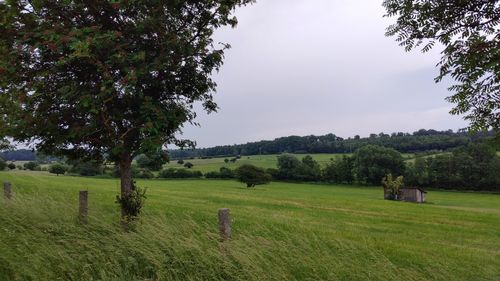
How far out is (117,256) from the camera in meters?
6.20

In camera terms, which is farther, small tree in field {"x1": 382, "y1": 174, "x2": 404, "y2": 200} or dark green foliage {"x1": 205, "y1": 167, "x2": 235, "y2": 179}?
dark green foliage {"x1": 205, "y1": 167, "x2": 235, "y2": 179}

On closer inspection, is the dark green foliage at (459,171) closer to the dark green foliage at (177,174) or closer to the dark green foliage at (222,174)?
the dark green foliage at (222,174)

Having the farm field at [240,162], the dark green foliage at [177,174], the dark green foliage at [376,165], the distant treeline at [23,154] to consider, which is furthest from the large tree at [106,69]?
the dark green foliage at [376,165]

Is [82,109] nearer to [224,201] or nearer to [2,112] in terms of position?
[2,112]

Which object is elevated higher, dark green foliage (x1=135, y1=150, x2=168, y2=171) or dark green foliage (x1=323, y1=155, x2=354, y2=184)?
dark green foliage (x1=135, y1=150, x2=168, y2=171)

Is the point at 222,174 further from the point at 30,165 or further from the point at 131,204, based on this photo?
the point at 131,204

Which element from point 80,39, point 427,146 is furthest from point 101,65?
point 427,146

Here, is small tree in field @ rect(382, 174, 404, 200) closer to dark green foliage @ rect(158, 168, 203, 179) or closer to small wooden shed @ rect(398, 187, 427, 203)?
small wooden shed @ rect(398, 187, 427, 203)

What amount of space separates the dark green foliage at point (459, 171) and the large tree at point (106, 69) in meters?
89.0

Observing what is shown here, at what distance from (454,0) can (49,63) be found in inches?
270

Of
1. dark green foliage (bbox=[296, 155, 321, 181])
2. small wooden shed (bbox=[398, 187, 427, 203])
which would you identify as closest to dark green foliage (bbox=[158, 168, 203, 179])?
dark green foliage (bbox=[296, 155, 321, 181])

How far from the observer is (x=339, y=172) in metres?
95.8

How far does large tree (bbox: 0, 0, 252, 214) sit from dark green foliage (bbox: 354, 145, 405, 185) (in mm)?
89916

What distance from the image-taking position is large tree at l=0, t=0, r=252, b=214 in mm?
6863
